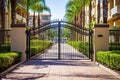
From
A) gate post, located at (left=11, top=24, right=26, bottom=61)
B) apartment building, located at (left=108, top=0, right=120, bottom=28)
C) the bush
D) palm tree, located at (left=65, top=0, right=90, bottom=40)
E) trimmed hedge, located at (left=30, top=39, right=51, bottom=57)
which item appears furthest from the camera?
palm tree, located at (left=65, top=0, right=90, bottom=40)

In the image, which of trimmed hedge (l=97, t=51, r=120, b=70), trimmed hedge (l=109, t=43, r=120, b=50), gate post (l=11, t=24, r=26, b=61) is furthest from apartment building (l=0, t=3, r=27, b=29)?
trimmed hedge (l=97, t=51, r=120, b=70)

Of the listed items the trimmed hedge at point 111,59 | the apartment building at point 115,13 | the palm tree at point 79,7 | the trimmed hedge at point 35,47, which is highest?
the palm tree at point 79,7

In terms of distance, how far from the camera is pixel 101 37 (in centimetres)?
2045

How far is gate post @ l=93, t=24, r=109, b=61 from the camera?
802 inches

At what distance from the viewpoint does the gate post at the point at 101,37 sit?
66.8ft

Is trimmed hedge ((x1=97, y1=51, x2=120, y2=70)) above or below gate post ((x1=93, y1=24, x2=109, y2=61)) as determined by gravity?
below

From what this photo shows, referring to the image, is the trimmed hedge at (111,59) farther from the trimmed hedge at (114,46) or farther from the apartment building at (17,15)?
the apartment building at (17,15)

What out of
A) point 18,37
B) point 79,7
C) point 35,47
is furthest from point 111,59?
point 79,7

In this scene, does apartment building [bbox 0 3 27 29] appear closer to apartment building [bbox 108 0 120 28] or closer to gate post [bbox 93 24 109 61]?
apartment building [bbox 108 0 120 28]

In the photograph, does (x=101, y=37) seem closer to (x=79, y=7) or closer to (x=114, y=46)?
(x=114, y=46)

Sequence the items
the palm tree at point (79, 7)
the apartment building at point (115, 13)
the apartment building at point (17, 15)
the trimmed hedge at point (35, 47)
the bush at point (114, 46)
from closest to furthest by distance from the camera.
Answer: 1. the bush at point (114, 46)
2. the trimmed hedge at point (35, 47)
3. the apartment building at point (115, 13)
4. the apartment building at point (17, 15)
5. the palm tree at point (79, 7)

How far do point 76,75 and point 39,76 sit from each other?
1.65 meters

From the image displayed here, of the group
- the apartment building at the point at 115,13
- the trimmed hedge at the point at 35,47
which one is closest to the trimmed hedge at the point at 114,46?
the trimmed hedge at the point at 35,47

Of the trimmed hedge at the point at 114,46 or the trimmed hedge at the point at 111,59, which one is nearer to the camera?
the trimmed hedge at the point at 111,59
